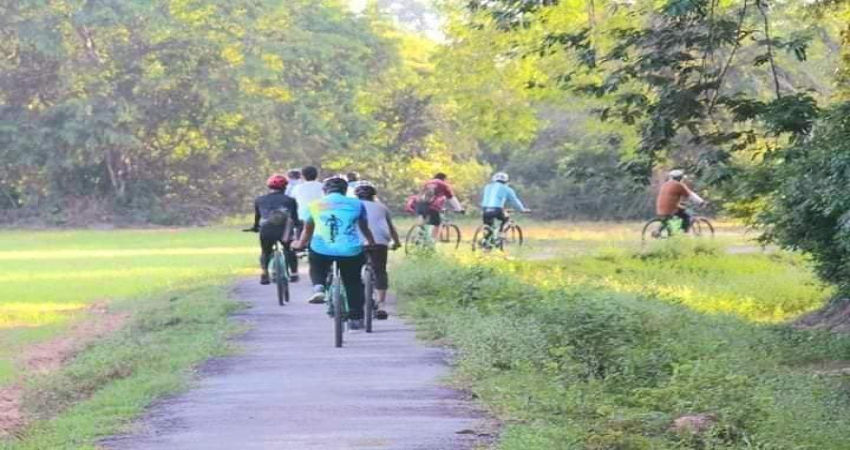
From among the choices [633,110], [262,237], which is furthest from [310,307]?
[633,110]

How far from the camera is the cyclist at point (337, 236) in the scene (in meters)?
15.5

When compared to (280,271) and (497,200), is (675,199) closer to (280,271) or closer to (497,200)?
(497,200)

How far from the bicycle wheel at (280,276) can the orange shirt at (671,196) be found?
35.1 feet

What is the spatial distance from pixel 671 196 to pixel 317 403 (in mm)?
18588

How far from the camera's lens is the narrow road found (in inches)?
387

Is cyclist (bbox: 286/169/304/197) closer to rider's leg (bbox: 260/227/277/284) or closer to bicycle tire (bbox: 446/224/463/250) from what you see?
rider's leg (bbox: 260/227/277/284)

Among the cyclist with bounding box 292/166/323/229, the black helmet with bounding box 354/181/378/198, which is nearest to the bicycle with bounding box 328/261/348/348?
the black helmet with bounding box 354/181/378/198

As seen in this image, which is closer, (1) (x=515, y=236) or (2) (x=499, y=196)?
(2) (x=499, y=196)

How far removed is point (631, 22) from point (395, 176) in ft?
101

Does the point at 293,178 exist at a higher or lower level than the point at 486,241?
higher

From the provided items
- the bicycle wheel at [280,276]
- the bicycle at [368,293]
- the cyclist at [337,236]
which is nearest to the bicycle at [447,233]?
the bicycle wheel at [280,276]

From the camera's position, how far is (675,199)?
29359 mm

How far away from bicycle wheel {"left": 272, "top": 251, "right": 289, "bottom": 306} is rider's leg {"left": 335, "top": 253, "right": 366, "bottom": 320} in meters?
4.04

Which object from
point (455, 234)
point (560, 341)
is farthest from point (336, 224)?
point (455, 234)
